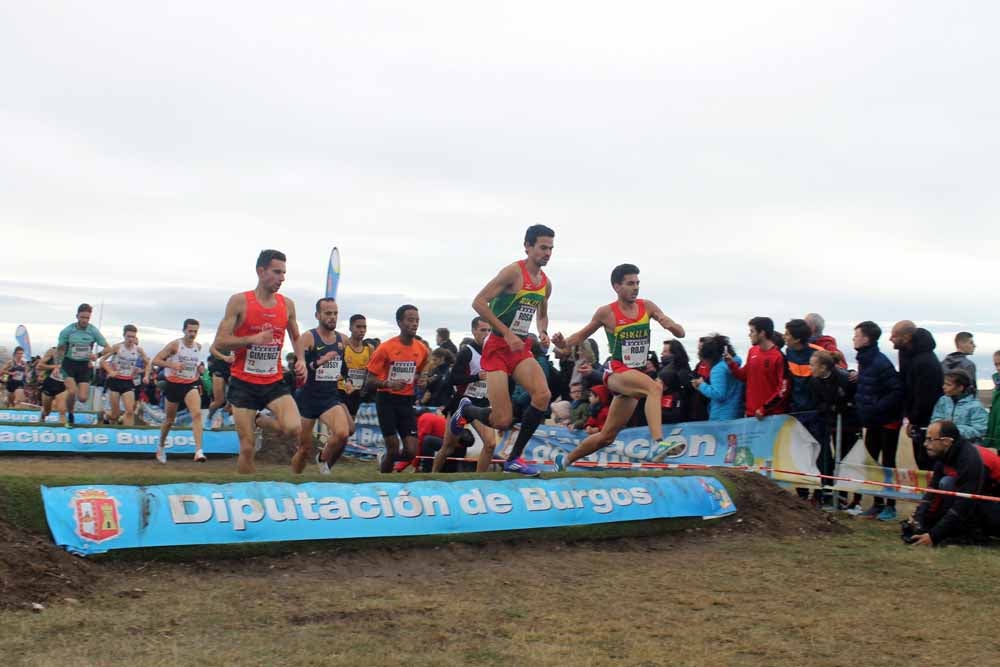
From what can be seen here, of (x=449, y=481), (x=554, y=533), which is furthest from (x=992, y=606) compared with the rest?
(x=449, y=481)

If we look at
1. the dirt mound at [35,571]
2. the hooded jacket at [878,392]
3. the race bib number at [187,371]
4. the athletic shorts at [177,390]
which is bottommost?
the dirt mound at [35,571]

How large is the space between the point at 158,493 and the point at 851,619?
14.5ft

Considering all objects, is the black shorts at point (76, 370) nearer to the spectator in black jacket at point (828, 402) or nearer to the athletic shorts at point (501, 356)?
the athletic shorts at point (501, 356)

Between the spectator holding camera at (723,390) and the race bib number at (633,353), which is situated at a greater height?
the race bib number at (633,353)

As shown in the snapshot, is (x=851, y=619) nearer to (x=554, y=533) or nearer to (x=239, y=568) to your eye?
(x=554, y=533)

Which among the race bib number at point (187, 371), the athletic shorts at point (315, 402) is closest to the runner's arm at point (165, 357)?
the race bib number at point (187, 371)

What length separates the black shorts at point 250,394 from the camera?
8.99 m

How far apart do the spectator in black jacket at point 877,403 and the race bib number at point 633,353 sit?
2648 mm

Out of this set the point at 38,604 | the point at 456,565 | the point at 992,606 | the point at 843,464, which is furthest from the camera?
the point at 843,464

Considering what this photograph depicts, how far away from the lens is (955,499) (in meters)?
8.16

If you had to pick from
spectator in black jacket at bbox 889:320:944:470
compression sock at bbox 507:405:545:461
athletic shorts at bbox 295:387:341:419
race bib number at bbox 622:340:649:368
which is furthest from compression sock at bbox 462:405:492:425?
spectator in black jacket at bbox 889:320:944:470

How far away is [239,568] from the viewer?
637cm

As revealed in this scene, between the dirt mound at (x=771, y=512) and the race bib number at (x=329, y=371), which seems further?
the race bib number at (x=329, y=371)

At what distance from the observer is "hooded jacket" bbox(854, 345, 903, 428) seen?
10.2 metres
